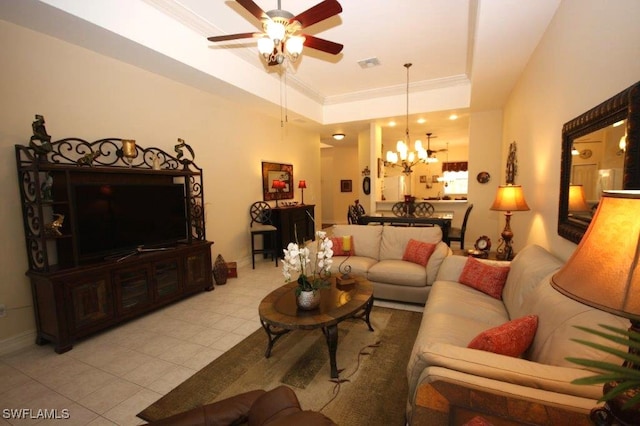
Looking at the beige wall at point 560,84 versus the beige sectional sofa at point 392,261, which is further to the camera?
the beige sectional sofa at point 392,261

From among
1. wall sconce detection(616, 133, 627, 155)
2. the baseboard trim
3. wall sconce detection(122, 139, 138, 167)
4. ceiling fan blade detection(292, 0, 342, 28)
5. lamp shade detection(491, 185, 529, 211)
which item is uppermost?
ceiling fan blade detection(292, 0, 342, 28)

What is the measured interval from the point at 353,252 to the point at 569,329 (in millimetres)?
2802

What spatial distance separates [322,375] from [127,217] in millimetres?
2669

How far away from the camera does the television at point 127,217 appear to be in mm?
2893

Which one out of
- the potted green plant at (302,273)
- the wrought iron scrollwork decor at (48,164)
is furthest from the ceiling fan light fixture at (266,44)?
the wrought iron scrollwork decor at (48,164)

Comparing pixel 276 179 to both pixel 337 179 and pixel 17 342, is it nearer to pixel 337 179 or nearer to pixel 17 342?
pixel 17 342

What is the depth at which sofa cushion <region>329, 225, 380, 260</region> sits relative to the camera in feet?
13.3

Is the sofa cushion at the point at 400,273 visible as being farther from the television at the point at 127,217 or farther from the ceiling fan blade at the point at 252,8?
the ceiling fan blade at the point at 252,8

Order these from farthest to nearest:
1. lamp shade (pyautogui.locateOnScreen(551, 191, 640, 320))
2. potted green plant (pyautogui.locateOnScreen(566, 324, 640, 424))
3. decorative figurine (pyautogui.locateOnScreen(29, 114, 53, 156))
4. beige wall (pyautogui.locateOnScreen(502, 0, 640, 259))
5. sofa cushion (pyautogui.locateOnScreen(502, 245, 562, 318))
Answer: decorative figurine (pyautogui.locateOnScreen(29, 114, 53, 156))
sofa cushion (pyautogui.locateOnScreen(502, 245, 562, 318))
beige wall (pyautogui.locateOnScreen(502, 0, 640, 259))
lamp shade (pyautogui.locateOnScreen(551, 191, 640, 320))
potted green plant (pyautogui.locateOnScreen(566, 324, 640, 424))

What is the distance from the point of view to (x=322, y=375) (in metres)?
2.25

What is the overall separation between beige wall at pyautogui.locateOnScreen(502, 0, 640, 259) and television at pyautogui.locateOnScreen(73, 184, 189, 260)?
4.07 metres

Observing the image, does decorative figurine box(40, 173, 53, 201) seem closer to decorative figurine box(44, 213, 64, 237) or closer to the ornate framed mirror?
decorative figurine box(44, 213, 64, 237)

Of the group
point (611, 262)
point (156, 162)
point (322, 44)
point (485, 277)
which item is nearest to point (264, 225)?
point (156, 162)

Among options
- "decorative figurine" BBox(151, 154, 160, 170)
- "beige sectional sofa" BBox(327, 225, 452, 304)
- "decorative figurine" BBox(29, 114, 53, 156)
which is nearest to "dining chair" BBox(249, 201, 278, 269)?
"beige sectional sofa" BBox(327, 225, 452, 304)
